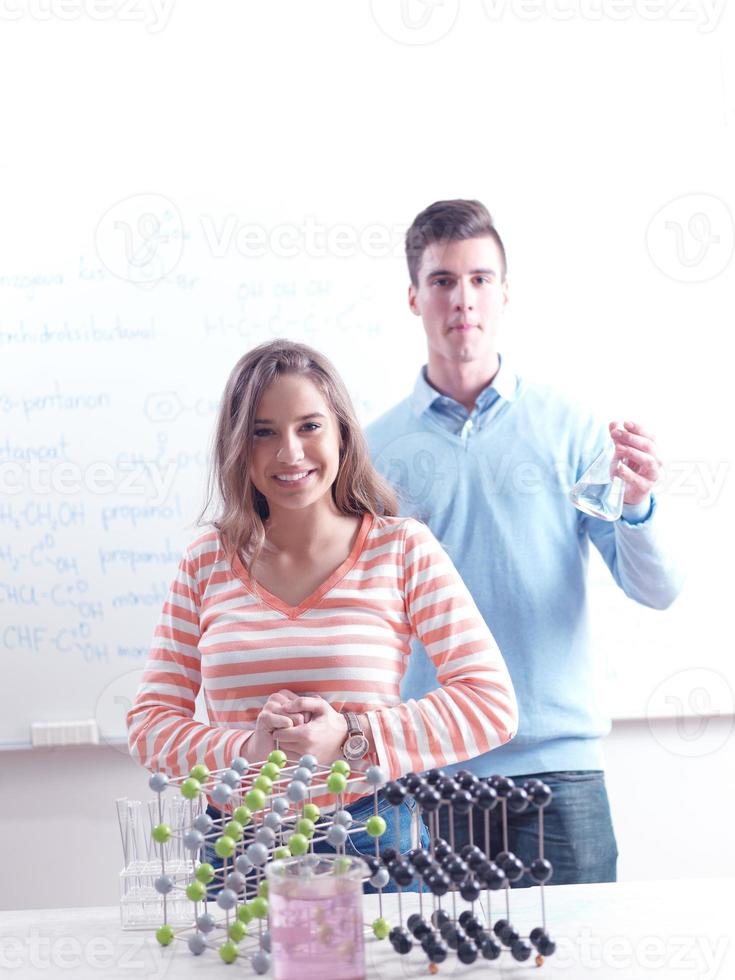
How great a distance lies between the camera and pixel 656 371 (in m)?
2.45

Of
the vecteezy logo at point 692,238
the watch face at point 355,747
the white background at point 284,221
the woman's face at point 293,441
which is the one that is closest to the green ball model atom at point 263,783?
the watch face at point 355,747

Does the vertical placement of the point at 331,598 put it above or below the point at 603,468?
below

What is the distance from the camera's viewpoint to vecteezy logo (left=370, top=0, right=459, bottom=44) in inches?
94.3

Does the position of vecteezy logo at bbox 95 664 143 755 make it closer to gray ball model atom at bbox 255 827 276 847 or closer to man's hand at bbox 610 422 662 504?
man's hand at bbox 610 422 662 504

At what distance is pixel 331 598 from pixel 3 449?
1.22m

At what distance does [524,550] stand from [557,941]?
893 mm

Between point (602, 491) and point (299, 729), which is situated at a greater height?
point (602, 491)

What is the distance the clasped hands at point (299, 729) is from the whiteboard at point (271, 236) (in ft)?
3.65

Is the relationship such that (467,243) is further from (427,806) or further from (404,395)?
(427,806)

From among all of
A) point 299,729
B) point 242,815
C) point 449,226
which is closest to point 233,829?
point 242,815

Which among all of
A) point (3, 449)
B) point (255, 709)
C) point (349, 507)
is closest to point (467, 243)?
point (349, 507)

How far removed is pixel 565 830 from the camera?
1.85m

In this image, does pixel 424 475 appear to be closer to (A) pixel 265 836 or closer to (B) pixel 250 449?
(B) pixel 250 449

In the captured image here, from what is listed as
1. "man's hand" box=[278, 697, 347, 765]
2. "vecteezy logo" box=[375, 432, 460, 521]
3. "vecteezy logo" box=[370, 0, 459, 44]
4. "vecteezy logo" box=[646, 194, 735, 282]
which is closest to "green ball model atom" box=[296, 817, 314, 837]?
"man's hand" box=[278, 697, 347, 765]
